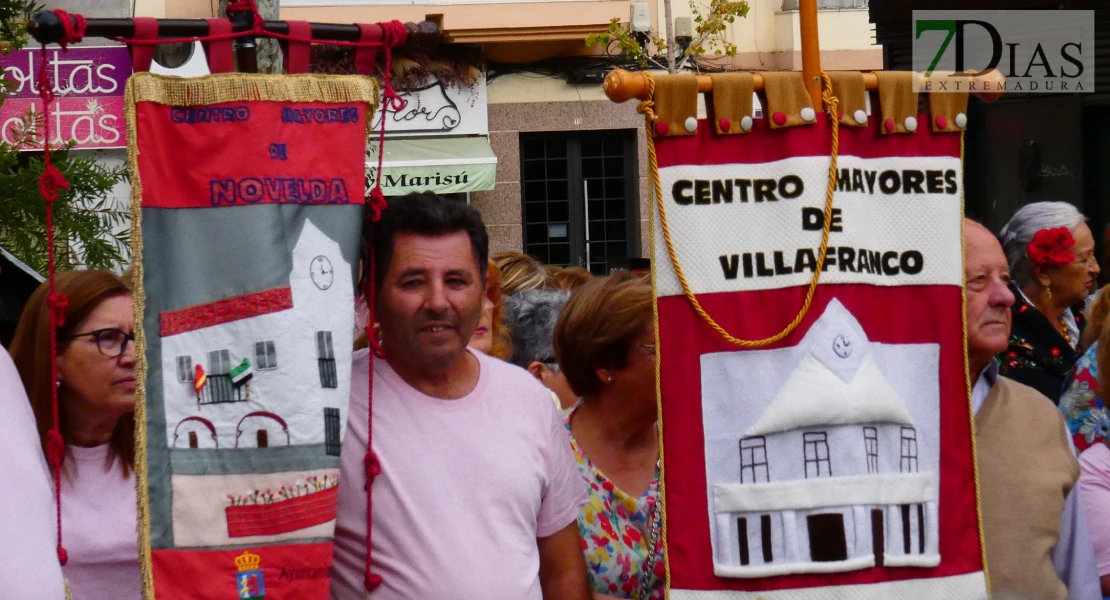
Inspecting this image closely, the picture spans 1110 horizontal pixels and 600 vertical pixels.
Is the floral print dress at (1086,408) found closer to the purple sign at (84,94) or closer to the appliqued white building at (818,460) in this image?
the appliqued white building at (818,460)

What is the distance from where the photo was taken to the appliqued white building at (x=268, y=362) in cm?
262

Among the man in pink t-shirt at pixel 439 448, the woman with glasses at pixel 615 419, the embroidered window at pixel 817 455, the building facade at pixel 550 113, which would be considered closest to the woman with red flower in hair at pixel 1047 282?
the woman with glasses at pixel 615 419

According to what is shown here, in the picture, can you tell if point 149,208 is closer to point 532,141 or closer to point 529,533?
point 529,533

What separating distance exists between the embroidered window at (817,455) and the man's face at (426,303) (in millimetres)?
754

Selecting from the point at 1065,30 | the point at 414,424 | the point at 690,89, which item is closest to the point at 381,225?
the point at 414,424

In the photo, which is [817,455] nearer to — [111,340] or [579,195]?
[111,340]

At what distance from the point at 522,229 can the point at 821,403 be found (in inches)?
538

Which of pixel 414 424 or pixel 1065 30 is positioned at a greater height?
pixel 1065 30

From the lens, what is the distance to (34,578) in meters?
1.78

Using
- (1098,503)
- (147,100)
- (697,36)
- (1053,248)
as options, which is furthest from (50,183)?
(697,36)

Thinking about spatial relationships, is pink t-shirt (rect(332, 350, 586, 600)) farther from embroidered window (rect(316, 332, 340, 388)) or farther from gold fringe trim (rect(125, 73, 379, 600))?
gold fringe trim (rect(125, 73, 379, 600))

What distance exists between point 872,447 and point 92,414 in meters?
1.78

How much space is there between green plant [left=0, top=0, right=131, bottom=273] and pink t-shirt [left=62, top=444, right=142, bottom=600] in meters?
1.08

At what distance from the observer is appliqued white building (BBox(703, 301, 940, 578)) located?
2.89 meters
